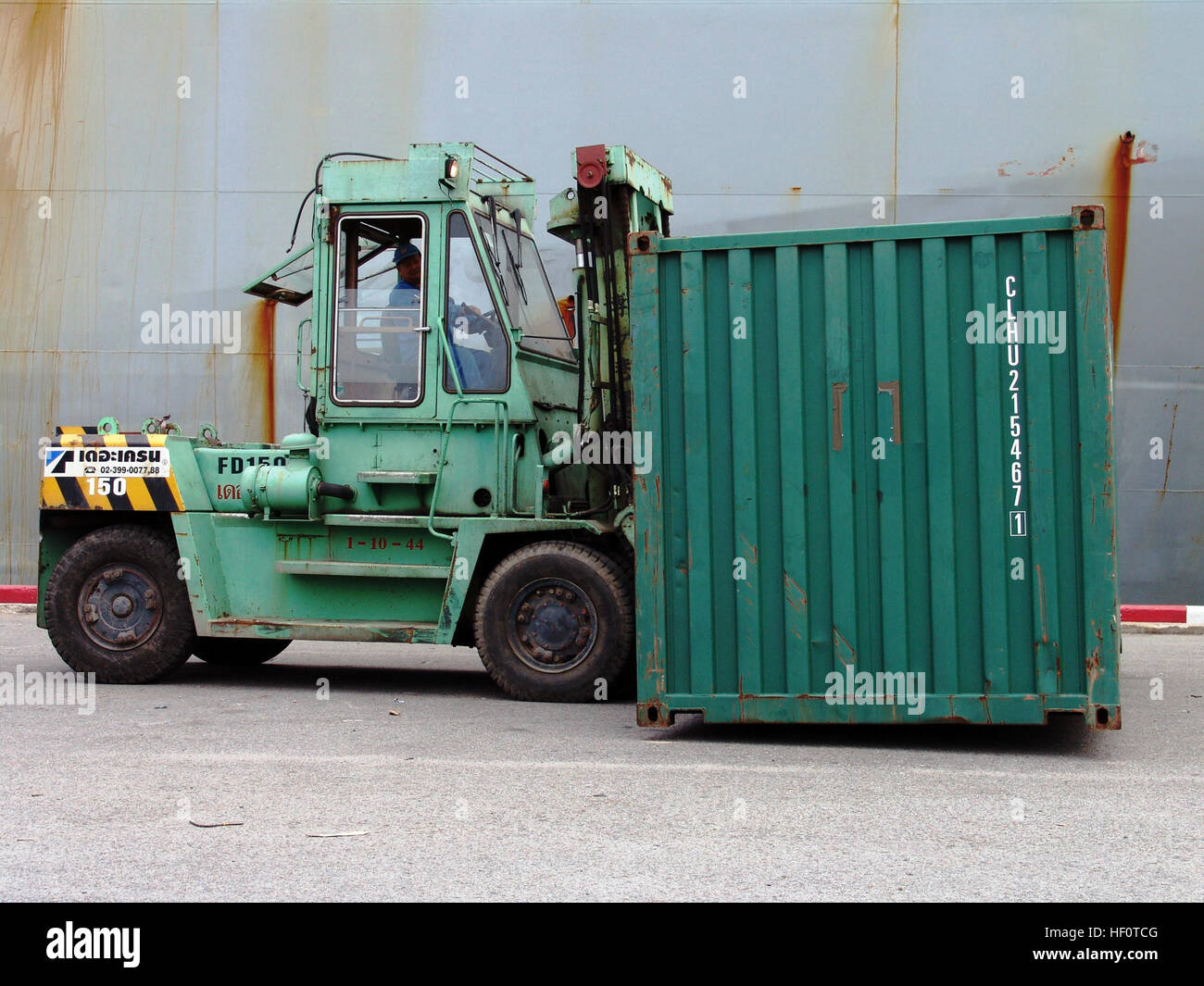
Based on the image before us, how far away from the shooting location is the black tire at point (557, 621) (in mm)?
7629

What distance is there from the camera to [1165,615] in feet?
39.0

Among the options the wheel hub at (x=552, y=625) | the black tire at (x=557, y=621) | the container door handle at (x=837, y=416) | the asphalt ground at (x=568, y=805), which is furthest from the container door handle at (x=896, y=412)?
the wheel hub at (x=552, y=625)

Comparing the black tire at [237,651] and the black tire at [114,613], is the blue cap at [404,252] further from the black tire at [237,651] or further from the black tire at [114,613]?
the black tire at [237,651]

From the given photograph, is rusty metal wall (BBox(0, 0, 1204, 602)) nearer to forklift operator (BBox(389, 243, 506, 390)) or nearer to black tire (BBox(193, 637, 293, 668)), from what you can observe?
black tire (BBox(193, 637, 293, 668))

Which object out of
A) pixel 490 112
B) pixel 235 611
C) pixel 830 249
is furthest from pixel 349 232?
pixel 490 112

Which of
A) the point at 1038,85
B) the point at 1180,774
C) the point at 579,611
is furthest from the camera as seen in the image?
the point at 1038,85

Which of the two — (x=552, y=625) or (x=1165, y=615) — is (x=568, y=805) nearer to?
(x=552, y=625)

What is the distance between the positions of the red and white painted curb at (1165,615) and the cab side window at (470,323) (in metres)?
6.94

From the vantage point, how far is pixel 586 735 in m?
6.80

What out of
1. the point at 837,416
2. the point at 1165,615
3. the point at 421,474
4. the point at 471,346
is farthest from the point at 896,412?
the point at 1165,615

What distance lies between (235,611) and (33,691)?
135 cm

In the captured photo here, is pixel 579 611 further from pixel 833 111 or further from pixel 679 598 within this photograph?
pixel 833 111

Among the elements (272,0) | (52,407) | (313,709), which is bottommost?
(313,709)

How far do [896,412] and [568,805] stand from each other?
8.42 ft
